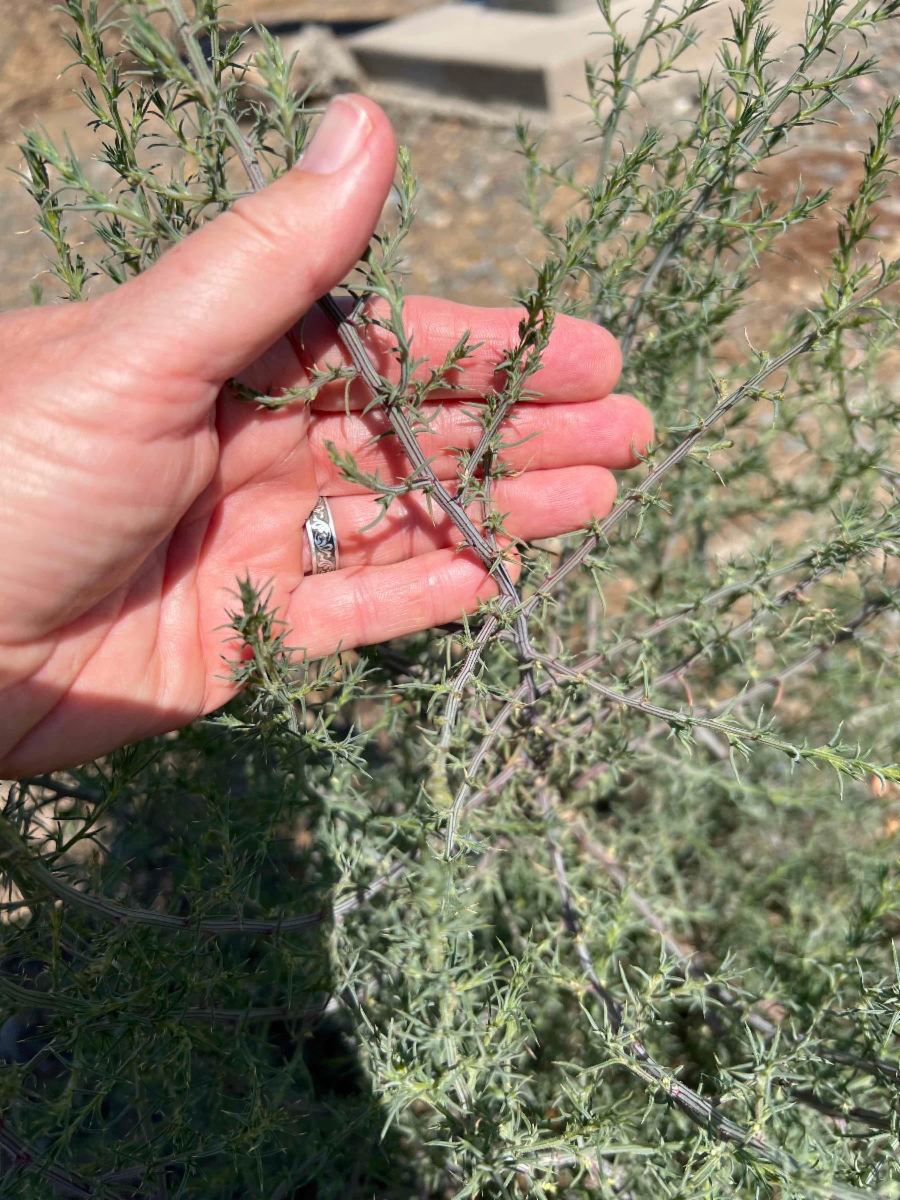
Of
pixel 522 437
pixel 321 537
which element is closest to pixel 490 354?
pixel 522 437

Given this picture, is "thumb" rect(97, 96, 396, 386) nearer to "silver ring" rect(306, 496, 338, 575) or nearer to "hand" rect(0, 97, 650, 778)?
"hand" rect(0, 97, 650, 778)

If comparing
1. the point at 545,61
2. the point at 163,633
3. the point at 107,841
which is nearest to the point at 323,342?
the point at 163,633

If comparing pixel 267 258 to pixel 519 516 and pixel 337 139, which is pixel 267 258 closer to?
pixel 337 139

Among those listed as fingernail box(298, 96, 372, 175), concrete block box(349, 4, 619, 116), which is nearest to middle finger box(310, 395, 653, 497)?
fingernail box(298, 96, 372, 175)

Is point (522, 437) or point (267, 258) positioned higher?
point (267, 258)

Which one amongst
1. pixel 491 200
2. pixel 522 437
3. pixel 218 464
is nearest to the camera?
pixel 218 464

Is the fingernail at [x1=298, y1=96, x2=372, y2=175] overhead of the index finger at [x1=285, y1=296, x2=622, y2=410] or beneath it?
overhead

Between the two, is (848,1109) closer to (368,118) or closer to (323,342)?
(323,342)
